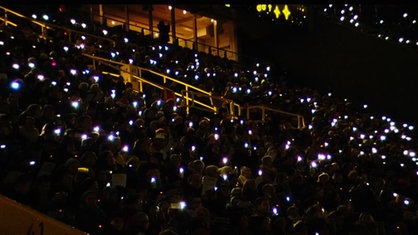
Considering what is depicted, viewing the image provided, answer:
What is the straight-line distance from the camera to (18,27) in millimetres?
15008

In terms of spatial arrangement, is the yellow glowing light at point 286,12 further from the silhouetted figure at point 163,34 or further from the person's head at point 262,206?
the person's head at point 262,206

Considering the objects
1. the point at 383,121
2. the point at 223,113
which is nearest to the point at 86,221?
the point at 223,113

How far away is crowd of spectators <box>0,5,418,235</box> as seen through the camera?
21.7ft

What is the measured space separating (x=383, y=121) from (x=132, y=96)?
10239mm

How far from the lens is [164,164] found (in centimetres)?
851

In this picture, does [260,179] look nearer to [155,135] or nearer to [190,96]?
[155,135]

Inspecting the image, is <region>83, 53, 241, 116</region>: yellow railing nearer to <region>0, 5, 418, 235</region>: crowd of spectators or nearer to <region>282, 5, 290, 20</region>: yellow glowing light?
<region>0, 5, 418, 235</region>: crowd of spectators

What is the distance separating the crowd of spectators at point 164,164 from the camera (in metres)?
6.63

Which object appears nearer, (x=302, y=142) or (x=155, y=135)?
(x=155, y=135)

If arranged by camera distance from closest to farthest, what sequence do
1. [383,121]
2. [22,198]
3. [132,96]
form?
[22,198] < [132,96] < [383,121]

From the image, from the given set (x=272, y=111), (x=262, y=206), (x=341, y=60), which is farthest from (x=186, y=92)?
(x=341, y=60)

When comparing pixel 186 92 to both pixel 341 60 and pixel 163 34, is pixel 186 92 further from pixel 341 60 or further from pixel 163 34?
pixel 341 60

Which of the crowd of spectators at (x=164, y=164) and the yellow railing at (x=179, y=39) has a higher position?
the yellow railing at (x=179, y=39)

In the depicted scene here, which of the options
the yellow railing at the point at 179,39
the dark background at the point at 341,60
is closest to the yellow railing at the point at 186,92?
the yellow railing at the point at 179,39
